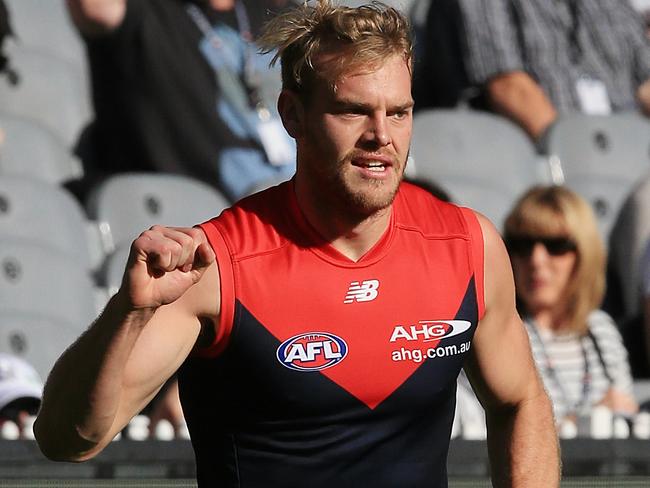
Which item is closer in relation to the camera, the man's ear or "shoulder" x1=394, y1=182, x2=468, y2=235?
the man's ear

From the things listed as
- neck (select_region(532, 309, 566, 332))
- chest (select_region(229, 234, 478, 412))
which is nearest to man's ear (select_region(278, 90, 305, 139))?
chest (select_region(229, 234, 478, 412))

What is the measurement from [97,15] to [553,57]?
2.21m

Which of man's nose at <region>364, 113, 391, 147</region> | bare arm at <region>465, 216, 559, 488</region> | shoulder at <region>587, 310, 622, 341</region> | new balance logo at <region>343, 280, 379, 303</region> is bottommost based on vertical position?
shoulder at <region>587, 310, 622, 341</region>

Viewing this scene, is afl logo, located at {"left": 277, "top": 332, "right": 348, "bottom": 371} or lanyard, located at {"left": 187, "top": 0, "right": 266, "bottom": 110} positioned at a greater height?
afl logo, located at {"left": 277, "top": 332, "right": 348, "bottom": 371}

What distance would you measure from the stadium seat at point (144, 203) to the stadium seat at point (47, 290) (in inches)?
14.1

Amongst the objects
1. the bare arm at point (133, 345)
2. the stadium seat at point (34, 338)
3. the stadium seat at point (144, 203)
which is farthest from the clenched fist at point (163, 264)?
the stadium seat at point (144, 203)

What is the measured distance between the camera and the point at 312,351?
2670mm

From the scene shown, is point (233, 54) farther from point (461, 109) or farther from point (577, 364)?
point (577, 364)

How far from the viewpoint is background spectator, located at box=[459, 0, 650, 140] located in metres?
6.74

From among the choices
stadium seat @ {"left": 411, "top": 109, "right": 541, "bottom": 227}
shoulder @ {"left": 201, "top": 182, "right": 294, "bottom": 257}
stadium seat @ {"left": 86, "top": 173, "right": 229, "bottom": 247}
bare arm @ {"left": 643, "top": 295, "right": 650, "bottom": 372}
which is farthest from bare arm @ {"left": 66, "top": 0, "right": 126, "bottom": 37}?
shoulder @ {"left": 201, "top": 182, "right": 294, "bottom": 257}

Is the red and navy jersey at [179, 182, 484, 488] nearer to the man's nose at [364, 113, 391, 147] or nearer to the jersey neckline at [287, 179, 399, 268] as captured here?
the jersey neckline at [287, 179, 399, 268]

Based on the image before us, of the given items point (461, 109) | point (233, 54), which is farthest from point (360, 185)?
point (461, 109)

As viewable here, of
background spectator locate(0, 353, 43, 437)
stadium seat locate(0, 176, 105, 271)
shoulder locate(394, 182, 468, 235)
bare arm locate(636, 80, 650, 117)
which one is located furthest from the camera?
bare arm locate(636, 80, 650, 117)

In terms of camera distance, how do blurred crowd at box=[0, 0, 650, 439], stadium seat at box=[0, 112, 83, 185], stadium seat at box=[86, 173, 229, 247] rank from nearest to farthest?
blurred crowd at box=[0, 0, 650, 439] < stadium seat at box=[86, 173, 229, 247] < stadium seat at box=[0, 112, 83, 185]
